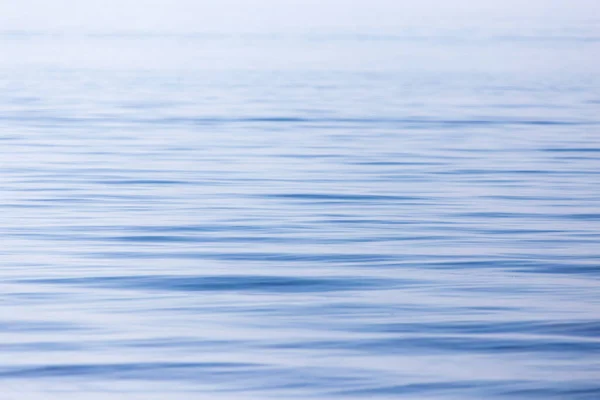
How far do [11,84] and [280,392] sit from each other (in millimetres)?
20641

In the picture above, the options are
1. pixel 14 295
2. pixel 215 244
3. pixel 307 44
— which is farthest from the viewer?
pixel 307 44

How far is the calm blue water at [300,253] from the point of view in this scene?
598 cm

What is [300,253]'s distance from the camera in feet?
27.8

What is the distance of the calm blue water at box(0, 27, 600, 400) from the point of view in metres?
5.98

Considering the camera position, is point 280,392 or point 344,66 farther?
point 344,66

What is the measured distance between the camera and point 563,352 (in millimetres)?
6281

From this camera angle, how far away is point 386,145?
14969 mm

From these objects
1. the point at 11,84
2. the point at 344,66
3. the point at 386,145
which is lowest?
the point at 386,145

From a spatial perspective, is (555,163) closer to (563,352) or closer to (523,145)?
(523,145)

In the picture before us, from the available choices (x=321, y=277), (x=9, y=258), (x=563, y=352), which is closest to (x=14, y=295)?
(x=9, y=258)

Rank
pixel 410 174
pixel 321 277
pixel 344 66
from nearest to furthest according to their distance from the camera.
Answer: pixel 321 277
pixel 410 174
pixel 344 66

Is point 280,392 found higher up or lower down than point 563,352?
lower down

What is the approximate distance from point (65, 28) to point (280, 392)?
6259cm

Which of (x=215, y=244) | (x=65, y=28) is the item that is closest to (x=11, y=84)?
(x=215, y=244)
